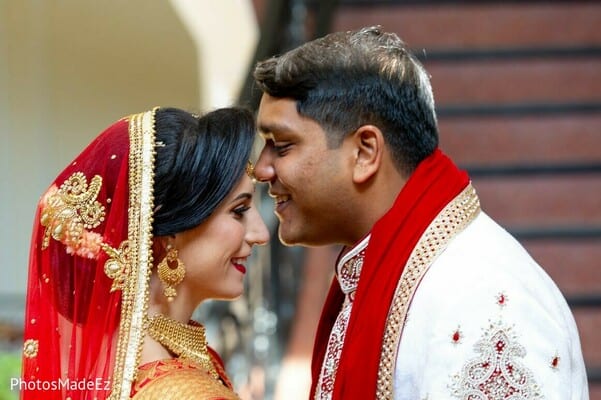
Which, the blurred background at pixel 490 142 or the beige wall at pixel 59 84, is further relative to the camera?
the beige wall at pixel 59 84

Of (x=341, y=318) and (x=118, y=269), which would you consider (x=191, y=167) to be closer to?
(x=118, y=269)

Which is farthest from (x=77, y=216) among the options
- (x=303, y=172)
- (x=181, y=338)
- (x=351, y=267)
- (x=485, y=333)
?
(x=485, y=333)

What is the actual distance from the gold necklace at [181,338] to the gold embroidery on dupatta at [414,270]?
1.43ft

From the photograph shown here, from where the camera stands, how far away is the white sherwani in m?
2.48

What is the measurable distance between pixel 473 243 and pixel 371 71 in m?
0.42

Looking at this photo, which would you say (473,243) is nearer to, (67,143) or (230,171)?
(230,171)

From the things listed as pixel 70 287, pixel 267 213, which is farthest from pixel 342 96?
pixel 267 213

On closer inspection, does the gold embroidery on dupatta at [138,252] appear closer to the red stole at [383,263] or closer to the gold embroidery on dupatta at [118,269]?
the gold embroidery on dupatta at [118,269]

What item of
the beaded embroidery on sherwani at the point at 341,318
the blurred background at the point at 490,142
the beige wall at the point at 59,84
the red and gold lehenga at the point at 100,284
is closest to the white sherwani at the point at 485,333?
the beaded embroidery on sherwani at the point at 341,318

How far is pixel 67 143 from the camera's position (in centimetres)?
887

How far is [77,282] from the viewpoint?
2713mm

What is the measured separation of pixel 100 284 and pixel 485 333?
2.62ft

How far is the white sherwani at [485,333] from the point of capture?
248cm

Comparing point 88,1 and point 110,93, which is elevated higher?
point 88,1
